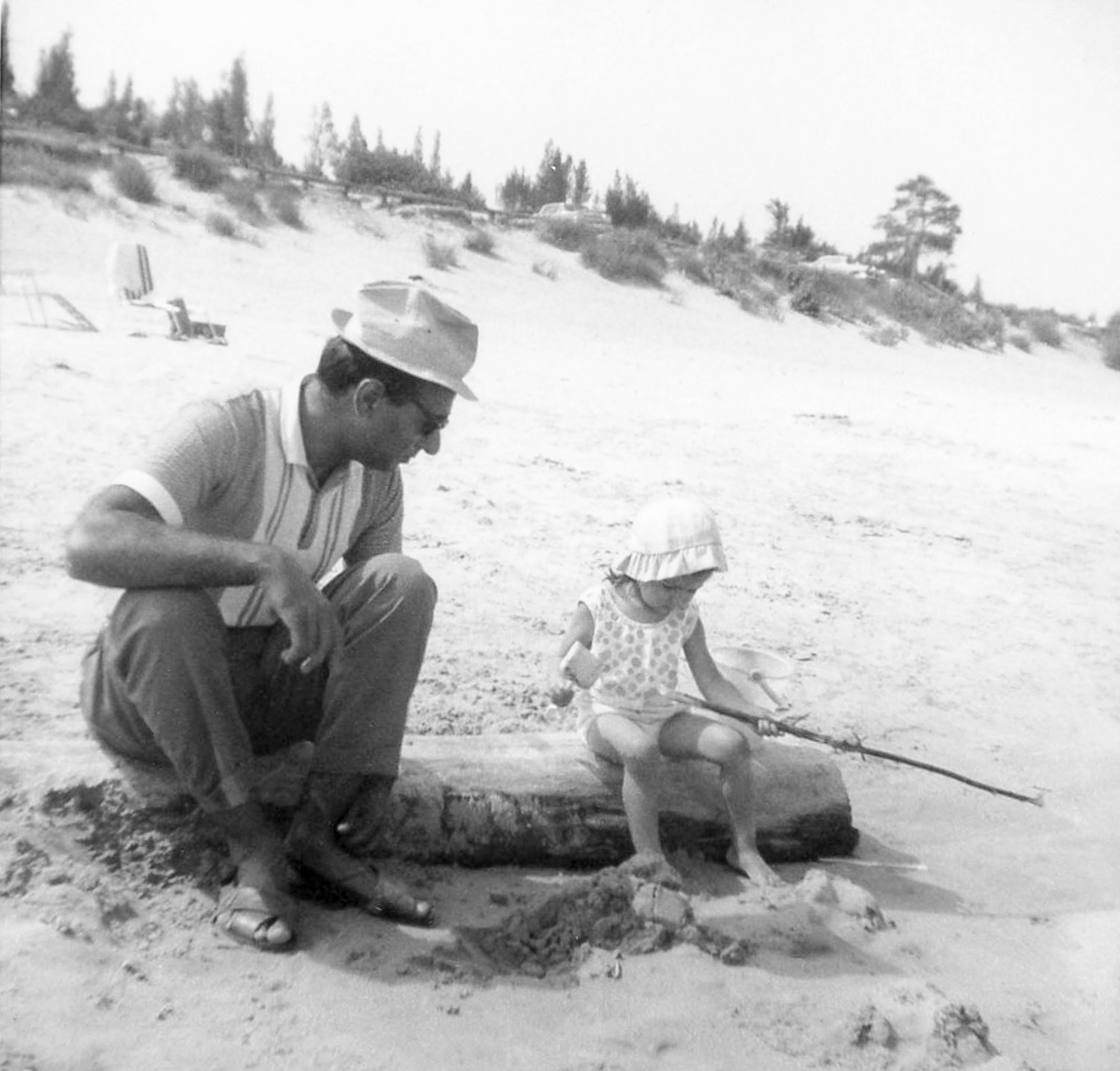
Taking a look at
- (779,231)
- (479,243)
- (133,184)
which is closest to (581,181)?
(479,243)

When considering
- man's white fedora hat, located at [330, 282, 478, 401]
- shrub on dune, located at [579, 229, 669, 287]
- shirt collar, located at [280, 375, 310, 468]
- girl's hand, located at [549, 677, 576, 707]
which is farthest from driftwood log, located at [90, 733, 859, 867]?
shrub on dune, located at [579, 229, 669, 287]

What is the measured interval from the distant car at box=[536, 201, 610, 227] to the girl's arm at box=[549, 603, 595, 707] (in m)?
15.7

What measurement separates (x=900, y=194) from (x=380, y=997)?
13587mm

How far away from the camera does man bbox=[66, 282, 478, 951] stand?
2.40m

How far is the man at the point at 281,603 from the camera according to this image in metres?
2.40

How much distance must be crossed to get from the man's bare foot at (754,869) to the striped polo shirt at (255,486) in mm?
1095

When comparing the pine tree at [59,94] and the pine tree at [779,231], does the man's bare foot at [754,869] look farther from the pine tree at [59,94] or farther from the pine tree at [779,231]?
the pine tree at [779,231]

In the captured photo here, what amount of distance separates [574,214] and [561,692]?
17761 mm


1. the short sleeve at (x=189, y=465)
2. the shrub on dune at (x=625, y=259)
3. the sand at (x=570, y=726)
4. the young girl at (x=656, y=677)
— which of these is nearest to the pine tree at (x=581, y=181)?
the sand at (x=570, y=726)

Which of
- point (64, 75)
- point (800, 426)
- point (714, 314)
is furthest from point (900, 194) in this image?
point (64, 75)

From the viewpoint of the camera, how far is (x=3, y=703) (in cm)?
347

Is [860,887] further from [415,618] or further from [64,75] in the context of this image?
[64,75]

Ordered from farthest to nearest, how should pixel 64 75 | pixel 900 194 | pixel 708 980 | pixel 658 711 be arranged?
pixel 900 194 < pixel 64 75 < pixel 658 711 < pixel 708 980

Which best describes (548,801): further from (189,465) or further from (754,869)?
(189,465)
